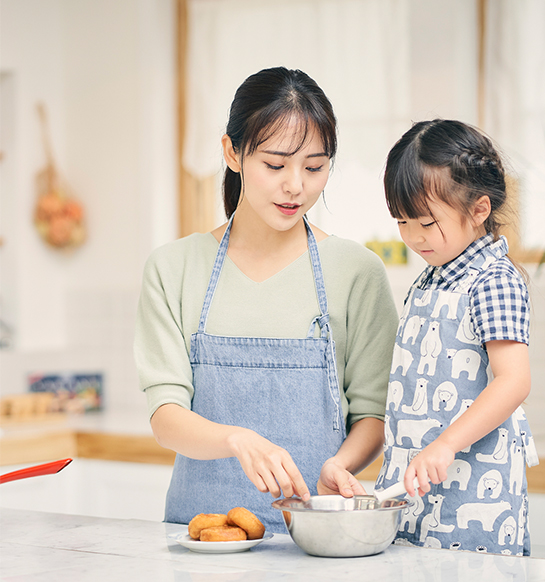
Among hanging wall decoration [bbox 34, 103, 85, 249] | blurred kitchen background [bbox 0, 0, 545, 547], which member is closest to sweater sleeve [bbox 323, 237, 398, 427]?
blurred kitchen background [bbox 0, 0, 545, 547]

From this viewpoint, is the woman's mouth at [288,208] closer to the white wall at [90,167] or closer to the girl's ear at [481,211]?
the girl's ear at [481,211]

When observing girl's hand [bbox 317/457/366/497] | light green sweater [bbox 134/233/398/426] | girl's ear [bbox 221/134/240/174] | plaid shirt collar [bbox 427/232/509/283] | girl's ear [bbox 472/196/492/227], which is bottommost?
girl's hand [bbox 317/457/366/497]

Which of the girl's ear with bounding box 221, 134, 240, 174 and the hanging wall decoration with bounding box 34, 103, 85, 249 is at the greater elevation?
the hanging wall decoration with bounding box 34, 103, 85, 249

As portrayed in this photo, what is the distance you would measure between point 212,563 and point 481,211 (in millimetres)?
654

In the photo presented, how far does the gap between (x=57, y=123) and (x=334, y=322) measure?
2.61 m

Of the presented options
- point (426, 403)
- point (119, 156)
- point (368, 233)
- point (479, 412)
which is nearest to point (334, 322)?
point (426, 403)

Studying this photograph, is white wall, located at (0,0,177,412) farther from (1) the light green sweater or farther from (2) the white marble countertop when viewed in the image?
(2) the white marble countertop

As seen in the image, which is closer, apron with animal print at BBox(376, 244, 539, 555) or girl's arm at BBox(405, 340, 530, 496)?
girl's arm at BBox(405, 340, 530, 496)

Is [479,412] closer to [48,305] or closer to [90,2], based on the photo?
[48,305]

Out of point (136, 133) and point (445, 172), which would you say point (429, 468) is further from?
point (136, 133)

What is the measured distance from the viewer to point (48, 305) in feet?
11.6

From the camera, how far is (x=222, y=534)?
3.29 ft

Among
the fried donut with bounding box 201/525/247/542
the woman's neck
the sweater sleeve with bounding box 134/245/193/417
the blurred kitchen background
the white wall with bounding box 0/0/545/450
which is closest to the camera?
the fried donut with bounding box 201/525/247/542

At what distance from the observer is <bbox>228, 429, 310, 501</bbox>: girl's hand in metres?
1.03
